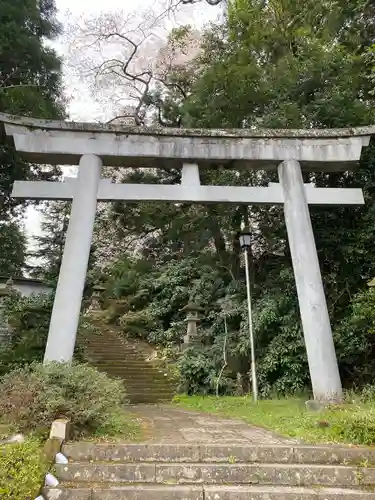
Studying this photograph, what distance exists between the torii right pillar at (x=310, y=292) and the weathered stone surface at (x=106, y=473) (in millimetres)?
3642

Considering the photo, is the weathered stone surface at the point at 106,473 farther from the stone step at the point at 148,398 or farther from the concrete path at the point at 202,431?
the stone step at the point at 148,398

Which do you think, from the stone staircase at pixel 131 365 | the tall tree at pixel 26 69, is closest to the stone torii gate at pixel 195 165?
the tall tree at pixel 26 69

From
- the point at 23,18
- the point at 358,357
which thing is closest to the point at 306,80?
the point at 358,357

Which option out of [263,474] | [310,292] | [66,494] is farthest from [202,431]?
[310,292]

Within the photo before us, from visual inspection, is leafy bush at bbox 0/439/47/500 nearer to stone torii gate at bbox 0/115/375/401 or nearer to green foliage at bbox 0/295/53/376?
stone torii gate at bbox 0/115/375/401

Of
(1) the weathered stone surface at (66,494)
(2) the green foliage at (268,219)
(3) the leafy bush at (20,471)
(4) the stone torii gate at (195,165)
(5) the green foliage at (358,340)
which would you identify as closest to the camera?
(3) the leafy bush at (20,471)

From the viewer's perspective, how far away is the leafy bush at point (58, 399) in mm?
3984

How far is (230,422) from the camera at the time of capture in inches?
232

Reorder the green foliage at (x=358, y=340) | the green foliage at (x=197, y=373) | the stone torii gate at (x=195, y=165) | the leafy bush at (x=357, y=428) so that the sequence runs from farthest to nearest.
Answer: the green foliage at (x=197, y=373) → the green foliage at (x=358, y=340) → the stone torii gate at (x=195, y=165) → the leafy bush at (x=357, y=428)

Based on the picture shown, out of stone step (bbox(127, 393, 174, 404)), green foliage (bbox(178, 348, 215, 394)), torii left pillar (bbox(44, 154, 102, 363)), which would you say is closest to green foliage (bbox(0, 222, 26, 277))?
stone step (bbox(127, 393, 174, 404))

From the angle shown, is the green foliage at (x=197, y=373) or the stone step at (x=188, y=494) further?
the green foliage at (x=197, y=373)

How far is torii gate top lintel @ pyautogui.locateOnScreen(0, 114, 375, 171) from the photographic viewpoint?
7.35m

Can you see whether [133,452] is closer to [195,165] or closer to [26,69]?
[195,165]

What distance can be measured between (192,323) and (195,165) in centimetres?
493
